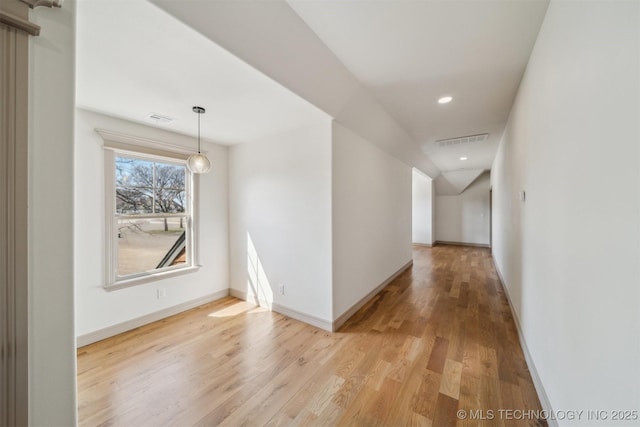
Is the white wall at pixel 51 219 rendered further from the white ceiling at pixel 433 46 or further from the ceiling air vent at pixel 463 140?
the ceiling air vent at pixel 463 140

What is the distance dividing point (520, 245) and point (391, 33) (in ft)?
7.70

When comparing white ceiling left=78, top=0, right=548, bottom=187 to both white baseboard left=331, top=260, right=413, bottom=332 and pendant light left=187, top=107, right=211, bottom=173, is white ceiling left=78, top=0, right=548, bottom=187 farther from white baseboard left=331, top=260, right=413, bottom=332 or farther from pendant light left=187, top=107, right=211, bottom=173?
white baseboard left=331, top=260, right=413, bottom=332

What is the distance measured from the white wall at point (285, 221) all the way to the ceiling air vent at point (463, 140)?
290cm

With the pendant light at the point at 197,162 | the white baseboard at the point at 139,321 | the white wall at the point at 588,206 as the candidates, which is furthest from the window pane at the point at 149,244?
the white wall at the point at 588,206

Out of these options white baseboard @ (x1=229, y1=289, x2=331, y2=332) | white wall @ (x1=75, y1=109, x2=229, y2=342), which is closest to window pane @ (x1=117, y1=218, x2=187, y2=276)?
white wall @ (x1=75, y1=109, x2=229, y2=342)

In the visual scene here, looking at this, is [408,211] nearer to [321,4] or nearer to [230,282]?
[230,282]

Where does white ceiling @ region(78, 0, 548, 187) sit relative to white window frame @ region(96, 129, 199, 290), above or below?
above

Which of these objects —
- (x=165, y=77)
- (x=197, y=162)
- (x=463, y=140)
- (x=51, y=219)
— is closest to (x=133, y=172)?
(x=197, y=162)

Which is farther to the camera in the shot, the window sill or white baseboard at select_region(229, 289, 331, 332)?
white baseboard at select_region(229, 289, 331, 332)

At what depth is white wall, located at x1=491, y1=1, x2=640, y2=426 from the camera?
76 cm

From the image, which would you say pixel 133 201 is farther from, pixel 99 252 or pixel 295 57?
pixel 295 57

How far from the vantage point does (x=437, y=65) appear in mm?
2053

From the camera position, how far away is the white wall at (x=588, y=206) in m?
0.76

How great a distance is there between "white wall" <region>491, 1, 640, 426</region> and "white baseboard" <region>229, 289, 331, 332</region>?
6.08 ft
